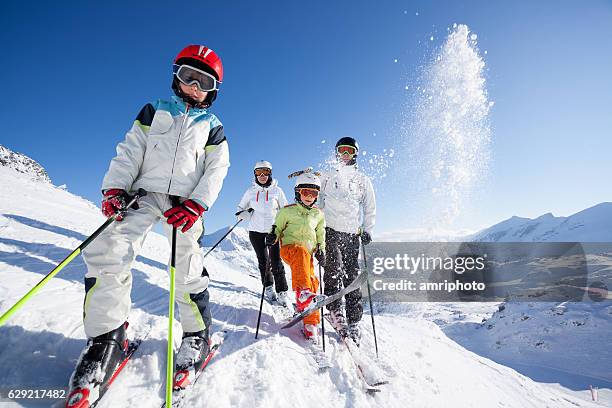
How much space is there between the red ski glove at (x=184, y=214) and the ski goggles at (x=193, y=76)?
1.23 m

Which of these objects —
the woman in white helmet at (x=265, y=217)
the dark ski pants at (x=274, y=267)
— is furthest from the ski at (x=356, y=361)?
the woman in white helmet at (x=265, y=217)

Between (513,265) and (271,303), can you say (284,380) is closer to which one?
(271,303)

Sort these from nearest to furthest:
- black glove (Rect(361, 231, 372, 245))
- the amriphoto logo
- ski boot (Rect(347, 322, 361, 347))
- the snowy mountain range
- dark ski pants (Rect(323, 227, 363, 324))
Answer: ski boot (Rect(347, 322, 361, 347)) → dark ski pants (Rect(323, 227, 363, 324)) → black glove (Rect(361, 231, 372, 245)) → the snowy mountain range → the amriphoto logo

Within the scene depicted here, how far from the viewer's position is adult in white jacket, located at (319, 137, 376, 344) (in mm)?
4707

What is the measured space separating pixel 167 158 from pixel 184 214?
609 mm

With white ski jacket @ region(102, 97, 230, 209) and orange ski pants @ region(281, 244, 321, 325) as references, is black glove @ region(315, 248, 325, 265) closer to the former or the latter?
orange ski pants @ region(281, 244, 321, 325)

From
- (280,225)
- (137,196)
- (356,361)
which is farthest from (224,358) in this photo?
(280,225)

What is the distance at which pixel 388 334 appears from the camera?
570 cm

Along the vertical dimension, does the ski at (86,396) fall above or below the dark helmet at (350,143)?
below

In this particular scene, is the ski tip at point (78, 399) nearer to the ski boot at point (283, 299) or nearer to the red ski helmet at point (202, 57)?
the red ski helmet at point (202, 57)

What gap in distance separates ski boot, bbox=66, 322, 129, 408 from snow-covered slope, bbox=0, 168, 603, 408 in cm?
18

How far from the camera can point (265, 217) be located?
251 inches

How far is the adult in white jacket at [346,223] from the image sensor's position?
471 centimetres

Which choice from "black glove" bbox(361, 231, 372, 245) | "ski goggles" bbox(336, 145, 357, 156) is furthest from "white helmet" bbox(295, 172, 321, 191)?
"black glove" bbox(361, 231, 372, 245)
